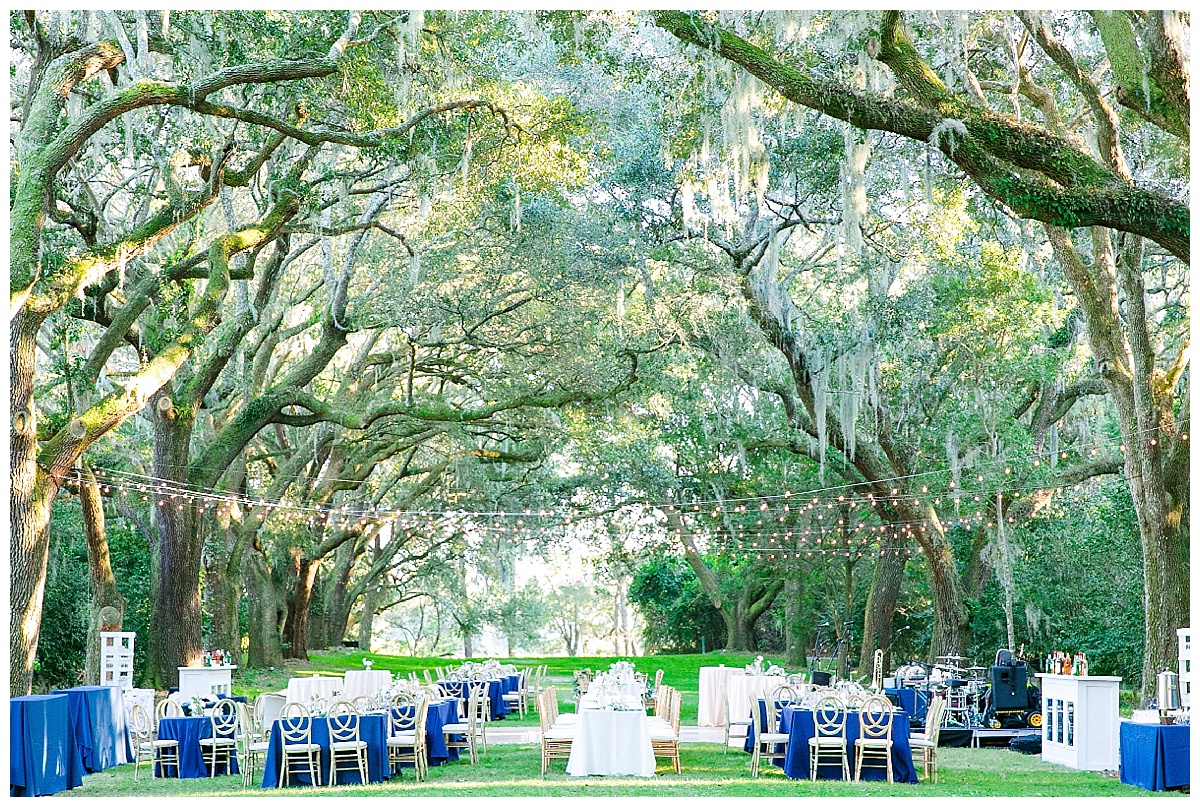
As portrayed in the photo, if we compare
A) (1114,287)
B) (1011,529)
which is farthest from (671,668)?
(1114,287)

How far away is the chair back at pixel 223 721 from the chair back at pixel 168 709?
0.28 meters

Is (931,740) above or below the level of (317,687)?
above

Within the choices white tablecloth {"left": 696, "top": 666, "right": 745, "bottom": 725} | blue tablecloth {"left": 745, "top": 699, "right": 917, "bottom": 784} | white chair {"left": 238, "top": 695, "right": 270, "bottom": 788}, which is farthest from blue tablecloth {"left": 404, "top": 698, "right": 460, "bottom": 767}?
white tablecloth {"left": 696, "top": 666, "right": 745, "bottom": 725}

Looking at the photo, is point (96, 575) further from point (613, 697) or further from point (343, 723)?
point (613, 697)

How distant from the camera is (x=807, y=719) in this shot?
29.6 ft

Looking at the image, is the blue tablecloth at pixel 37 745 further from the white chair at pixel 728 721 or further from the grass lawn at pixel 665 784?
the white chair at pixel 728 721

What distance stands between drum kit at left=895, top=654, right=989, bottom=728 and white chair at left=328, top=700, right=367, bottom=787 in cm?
634

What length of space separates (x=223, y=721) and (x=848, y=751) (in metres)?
4.98

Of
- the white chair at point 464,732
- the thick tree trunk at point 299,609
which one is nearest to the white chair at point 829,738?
the white chair at point 464,732

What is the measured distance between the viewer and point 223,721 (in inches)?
378

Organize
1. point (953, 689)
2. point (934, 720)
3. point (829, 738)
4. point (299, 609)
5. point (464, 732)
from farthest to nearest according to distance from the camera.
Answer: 1. point (299, 609)
2. point (953, 689)
3. point (464, 732)
4. point (934, 720)
5. point (829, 738)

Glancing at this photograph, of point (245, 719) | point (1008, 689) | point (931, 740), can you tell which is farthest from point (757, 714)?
point (1008, 689)

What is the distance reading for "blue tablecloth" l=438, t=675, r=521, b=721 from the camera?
537 inches

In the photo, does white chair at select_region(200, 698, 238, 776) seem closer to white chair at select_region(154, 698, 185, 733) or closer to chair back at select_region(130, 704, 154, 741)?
white chair at select_region(154, 698, 185, 733)
